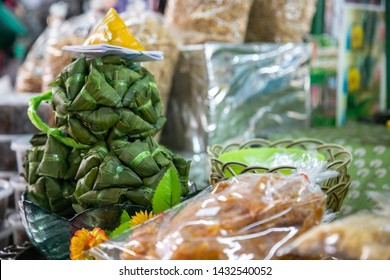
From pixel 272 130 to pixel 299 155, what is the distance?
67 centimetres

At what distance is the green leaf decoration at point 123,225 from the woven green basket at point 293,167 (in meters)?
0.16

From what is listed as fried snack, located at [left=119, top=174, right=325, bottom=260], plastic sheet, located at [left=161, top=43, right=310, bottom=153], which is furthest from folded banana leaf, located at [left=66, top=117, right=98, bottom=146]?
plastic sheet, located at [left=161, top=43, right=310, bottom=153]

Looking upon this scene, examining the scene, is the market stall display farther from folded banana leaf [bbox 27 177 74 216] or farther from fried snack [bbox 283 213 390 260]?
fried snack [bbox 283 213 390 260]

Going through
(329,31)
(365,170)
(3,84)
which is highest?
(329,31)

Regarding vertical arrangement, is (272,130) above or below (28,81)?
below

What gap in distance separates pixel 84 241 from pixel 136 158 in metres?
0.14

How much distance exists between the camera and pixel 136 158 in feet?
2.35

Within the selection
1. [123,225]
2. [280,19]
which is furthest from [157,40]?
[123,225]

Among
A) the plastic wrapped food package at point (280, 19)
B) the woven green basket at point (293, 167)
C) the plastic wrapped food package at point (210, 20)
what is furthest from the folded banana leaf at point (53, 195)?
the plastic wrapped food package at point (280, 19)

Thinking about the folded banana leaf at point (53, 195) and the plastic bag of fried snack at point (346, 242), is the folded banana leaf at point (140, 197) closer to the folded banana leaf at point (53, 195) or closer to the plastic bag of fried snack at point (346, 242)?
the folded banana leaf at point (53, 195)

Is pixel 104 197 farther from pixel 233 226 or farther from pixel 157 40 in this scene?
pixel 157 40

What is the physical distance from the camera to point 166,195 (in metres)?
0.70
